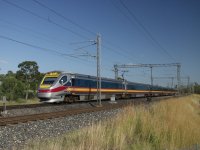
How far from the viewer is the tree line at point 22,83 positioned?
5128 cm

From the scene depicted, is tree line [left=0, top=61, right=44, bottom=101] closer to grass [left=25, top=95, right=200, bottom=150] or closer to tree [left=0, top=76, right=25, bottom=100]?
tree [left=0, top=76, right=25, bottom=100]

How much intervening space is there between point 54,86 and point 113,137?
1712 centimetres

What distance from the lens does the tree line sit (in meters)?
51.3

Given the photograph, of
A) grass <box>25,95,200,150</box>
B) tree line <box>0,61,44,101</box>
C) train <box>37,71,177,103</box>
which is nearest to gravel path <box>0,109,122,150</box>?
grass <box>25,95,200,150</box>

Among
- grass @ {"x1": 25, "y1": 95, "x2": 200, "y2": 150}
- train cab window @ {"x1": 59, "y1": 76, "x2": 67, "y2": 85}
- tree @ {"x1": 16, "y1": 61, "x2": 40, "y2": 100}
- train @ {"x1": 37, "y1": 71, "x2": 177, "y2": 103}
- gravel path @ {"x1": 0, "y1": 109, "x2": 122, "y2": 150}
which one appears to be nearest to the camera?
grass @ {"x1": 25, "y1": 95, "x2": 200, "y2": 150}

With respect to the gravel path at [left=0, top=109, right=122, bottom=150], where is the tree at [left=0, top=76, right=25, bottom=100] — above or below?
above

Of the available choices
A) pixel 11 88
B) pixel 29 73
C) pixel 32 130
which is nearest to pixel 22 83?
pixel 11 88

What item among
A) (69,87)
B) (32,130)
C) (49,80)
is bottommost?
(32,130)

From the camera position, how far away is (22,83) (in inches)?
2215

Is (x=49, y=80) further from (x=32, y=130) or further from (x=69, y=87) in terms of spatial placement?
(x=32, y=130)

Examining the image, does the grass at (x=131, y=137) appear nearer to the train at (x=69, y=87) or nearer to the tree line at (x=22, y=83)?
the train at (x=69, y=87)

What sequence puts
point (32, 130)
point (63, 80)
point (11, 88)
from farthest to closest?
point (11, 88)
point (63, 80)
point (32, 130)

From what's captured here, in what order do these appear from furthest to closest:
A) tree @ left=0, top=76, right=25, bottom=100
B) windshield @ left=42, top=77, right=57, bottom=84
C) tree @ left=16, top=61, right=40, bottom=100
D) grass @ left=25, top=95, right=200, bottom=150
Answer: tree @ left=16, top=61, right=40, bottom=100 < tree @ left=0, top=76, right=25, bottom=100 < windshield @ left=42, top=77, right=57, bottom=84 < grass @ left=25, top=95, right=200, bottom=150

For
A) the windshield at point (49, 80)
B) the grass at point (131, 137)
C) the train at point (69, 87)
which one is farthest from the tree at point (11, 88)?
the grass at point (131, 137)
